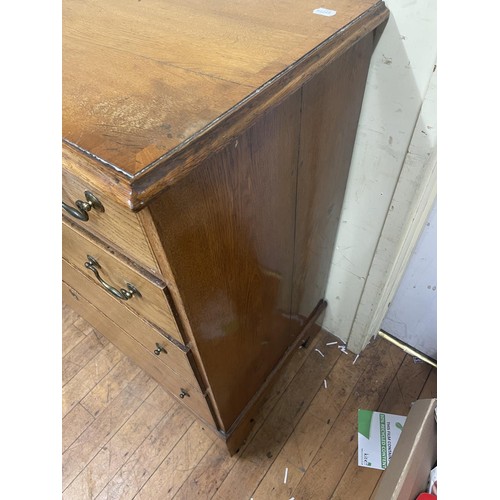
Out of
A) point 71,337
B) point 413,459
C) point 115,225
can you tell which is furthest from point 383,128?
point 71,337

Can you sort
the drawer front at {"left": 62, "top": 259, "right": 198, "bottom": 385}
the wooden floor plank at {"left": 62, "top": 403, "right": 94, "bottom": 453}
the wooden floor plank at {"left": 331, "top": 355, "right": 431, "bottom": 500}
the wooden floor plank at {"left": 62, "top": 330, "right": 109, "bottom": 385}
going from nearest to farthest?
the drawer front at {"left": 62, "top": 259, "right": 198, "bottom": 385} → the wooden floor plank at {"left": 331, "top": 355, "right": 431, "bottom": 500} → the wooden floor plank at {"left": 62, "top": 403, "right": 94, "bottom": 453} → the wooden floor plank at {"left": 62, "top": 330, "right": 109, "bottom": 385}

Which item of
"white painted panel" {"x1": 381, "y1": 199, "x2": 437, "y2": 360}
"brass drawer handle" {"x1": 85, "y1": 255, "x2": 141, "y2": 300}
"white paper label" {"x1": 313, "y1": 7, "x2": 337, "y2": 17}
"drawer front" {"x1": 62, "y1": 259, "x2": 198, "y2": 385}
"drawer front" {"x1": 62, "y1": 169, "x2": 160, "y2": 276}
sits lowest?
"white painted panel" {"x1": 381, "y1": 199, "x2": 437, "y2": 360}

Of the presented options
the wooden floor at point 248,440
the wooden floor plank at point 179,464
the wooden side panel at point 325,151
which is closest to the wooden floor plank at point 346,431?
the wooden floor at point 248,440

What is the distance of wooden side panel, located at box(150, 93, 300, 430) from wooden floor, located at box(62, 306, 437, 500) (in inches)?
13.0

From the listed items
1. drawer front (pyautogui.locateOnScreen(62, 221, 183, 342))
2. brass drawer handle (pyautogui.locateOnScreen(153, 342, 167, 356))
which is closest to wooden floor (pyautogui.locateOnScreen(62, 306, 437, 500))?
brass drawer handle (pyautogui.locateOnScreen(153, 342, 167, 356))

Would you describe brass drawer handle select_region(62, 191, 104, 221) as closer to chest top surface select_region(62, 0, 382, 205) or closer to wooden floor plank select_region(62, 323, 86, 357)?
chest top surface select_region(62, 0, 382, 205)

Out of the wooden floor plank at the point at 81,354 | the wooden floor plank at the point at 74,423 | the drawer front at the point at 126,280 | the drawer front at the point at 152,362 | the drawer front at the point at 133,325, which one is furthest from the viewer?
the wooden floor plank at the point at 81,354

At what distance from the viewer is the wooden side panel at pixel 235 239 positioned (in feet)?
1.41

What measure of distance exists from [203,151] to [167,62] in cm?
16

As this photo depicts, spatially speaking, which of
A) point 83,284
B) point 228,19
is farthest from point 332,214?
point 83,284

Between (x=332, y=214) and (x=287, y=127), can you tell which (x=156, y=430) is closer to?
(x=332, y=214)

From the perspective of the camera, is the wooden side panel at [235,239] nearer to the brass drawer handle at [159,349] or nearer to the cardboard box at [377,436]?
the brass drawer handle at [159,349]

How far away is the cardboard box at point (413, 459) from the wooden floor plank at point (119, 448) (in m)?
0.67

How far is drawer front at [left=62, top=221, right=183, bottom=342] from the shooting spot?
0.53 meters
